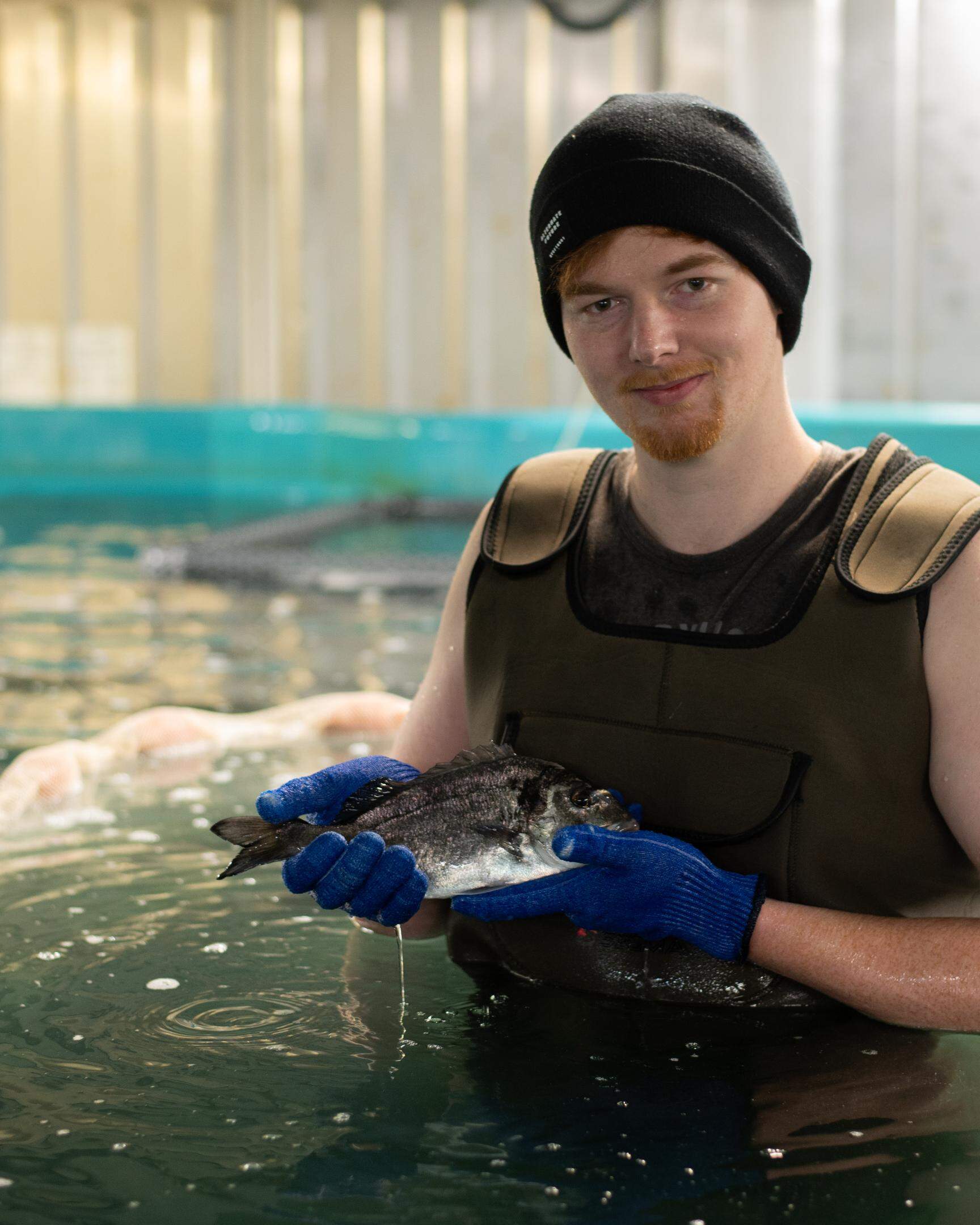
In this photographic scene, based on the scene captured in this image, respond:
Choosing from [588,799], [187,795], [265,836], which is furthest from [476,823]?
[187,795]

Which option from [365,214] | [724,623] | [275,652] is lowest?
[275,652]

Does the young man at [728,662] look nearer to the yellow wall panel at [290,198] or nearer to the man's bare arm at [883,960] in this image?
the man's bare arm at [883,960]

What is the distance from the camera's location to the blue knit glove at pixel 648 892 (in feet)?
6.08

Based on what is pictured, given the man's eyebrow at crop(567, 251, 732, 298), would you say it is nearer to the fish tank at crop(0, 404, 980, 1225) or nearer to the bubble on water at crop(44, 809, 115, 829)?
the fish tank at crop(0, 404, 980, 1225)

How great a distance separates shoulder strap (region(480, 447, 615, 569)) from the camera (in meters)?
2.25

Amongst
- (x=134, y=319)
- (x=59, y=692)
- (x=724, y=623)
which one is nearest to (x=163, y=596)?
(x=59, y=692)

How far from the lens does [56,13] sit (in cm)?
1476

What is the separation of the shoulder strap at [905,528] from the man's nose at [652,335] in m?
0.35

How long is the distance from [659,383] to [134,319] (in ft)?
44.6

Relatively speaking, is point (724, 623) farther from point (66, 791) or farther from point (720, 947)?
point (66, 791)

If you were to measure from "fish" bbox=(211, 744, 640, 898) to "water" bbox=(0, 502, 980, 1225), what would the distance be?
0.98 feet

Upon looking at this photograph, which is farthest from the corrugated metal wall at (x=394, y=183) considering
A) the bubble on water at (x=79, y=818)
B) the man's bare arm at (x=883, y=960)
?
the man's bare arm at (x=883, y=960)

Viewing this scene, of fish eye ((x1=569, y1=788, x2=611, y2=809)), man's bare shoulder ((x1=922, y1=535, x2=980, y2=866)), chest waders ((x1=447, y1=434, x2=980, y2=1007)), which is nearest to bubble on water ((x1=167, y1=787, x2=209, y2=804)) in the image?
chest waders ((x1=447, y1=434, x2=980, y2=1007))

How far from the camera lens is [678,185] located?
191 cm
